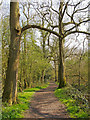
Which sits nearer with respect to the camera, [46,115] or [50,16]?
[46,115]

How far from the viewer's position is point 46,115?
623cm

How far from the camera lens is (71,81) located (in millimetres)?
17781

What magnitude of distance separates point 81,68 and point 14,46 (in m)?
11.5

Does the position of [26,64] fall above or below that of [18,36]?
below

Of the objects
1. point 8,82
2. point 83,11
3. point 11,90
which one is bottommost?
point 11,90

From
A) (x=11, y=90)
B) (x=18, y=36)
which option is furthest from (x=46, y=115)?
(x=18, y=36)

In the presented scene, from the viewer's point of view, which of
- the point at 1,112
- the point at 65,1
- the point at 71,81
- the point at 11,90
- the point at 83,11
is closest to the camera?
the point at 1,112

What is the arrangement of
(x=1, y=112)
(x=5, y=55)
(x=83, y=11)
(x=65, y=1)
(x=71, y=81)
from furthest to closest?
1. (x=71, y=81)
2. (x=83, y=11)
3. (x=65, y=1)
4. (x=5, y=55)
5. (x=1, y=112)

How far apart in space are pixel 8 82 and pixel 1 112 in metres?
2.24

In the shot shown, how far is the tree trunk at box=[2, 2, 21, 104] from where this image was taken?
7523 mm

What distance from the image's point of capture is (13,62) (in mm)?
7762

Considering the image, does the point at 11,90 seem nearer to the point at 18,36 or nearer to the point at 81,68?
the point at 18,36

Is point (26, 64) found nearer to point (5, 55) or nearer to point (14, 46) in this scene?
point (5, 55)

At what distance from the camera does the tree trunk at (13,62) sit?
7.52 metres
